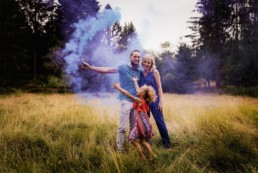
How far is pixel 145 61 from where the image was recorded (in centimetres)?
422

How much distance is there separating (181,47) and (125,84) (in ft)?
85.6

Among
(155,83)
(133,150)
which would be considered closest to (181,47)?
(155,83)

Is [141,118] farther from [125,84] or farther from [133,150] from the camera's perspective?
[125,84]

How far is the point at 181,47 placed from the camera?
29141mm

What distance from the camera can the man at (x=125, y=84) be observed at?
4.03 metres

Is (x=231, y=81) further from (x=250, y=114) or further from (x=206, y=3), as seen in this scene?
(x=250, y=114)

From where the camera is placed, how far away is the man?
4.03 m

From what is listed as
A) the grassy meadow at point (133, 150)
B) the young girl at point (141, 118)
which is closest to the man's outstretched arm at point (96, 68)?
the young girl at point (141, 118)

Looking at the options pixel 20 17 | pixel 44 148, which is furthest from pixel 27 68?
pixel 44 148

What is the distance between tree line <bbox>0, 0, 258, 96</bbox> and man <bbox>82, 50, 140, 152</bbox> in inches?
720

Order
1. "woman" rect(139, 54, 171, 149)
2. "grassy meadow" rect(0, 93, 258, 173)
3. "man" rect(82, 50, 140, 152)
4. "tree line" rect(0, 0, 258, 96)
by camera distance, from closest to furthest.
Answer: "grassy meadow" rect(0, 93, 258, 173)
"man" rect(82, 50, 140, 152)
"woman" rect(139, 54, 171, 149)
"tree line" rect(0, 0, 258, 96)

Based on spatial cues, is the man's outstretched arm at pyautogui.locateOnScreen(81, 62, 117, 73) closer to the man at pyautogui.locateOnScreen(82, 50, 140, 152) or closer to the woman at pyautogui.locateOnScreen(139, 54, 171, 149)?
the man at pyautogui.locateOnScreen(82, 50, 140, 152)

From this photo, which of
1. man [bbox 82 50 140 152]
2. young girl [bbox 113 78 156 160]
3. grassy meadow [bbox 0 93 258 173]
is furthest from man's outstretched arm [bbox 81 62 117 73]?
grassy meadow [bbox 0 93 258 173]

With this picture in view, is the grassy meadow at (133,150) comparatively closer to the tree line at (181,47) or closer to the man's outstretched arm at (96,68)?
the man's outstretched arm at (96,68)
